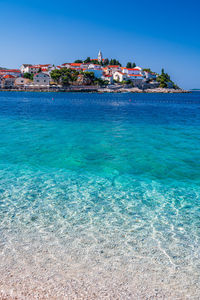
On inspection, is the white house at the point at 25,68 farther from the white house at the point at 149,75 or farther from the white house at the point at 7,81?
the white house at the point at 149,75

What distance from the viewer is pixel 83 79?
138625 mm

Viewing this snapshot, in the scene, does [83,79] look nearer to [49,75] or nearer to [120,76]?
[49,75]

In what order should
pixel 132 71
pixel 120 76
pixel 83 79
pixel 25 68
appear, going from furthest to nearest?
pixel 132 71
pixel 120 76
pixel 25 68
pixel 83 79

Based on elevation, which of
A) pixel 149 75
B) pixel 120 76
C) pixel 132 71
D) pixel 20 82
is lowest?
pixel 20 82

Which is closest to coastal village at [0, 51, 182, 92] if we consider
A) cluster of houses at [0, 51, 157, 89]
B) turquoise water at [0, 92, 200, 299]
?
cluster of houses at [0, 51, 157, 89]

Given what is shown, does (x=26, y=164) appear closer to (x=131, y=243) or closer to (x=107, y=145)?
(x=107, y=145)

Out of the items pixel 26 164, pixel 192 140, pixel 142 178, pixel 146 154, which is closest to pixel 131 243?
pixel 142 178

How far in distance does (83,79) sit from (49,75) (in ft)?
62.9

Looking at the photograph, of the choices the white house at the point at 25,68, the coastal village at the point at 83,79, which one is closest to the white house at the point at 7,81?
the coastal village at the point at 83,79

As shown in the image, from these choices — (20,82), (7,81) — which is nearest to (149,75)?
(20,82)

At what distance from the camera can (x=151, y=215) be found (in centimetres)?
700

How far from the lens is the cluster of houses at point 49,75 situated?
132000 millimetres

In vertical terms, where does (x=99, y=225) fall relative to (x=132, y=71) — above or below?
below

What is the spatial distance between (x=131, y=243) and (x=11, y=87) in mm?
131663
